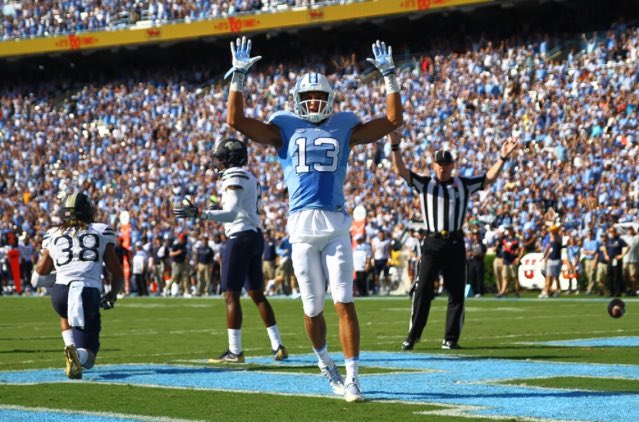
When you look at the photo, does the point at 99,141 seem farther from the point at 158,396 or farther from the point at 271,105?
the point at 158,396

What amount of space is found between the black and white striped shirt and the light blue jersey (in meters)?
3.95

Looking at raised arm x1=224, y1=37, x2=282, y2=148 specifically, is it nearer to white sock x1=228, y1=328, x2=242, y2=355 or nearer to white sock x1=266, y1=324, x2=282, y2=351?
white sock x1=228, y1=328, x2=242, y2=355

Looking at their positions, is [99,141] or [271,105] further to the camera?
[99,141]

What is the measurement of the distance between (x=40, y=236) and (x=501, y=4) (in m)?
15.7

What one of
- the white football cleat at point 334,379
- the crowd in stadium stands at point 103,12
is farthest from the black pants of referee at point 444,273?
the crowd in stadium stands at point 103,12

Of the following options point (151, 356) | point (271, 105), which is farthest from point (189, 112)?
point (151, 356)

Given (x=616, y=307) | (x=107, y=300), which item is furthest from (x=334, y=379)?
(x=616, y=307)

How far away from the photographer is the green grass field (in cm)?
685

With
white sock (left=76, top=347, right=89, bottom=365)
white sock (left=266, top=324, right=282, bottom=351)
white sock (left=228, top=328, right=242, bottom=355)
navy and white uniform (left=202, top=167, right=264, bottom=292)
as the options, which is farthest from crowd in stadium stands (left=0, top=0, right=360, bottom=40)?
white sock (left=76, top=347, right=89, bottom=365)

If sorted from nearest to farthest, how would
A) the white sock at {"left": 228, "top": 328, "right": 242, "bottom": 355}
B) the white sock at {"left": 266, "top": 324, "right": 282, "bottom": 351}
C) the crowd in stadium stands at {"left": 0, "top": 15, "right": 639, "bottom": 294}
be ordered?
the white sock at {"left": 228, "top": 328, "right": 242, "bottom": 355}, the white sock at {"left": 266, "top": 324, "right": 282, "bottom": 351}, the crowd in stadium stands at {"left": 0, "top": 15, "right": 639, "bottom": 294}

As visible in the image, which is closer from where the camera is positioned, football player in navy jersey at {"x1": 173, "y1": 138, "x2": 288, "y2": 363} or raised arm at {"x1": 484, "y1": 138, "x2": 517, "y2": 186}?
football player in navy jersey at {"x1": 173, "y1": 138, "x2": 288, "y2": 363}

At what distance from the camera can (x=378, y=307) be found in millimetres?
20422

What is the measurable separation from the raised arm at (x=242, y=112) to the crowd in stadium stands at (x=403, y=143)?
17738 millimetres

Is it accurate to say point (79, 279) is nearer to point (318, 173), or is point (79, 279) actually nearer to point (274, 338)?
point (274, 338)
